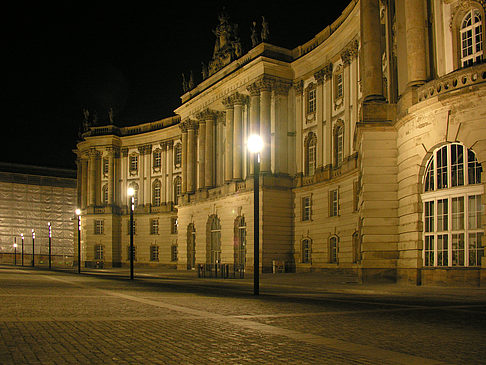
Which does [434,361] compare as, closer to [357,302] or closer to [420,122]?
[357,302]

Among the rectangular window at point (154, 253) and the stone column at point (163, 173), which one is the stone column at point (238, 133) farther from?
the rectangular window at point (154, 253)

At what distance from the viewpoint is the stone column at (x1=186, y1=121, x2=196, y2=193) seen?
6619 cm

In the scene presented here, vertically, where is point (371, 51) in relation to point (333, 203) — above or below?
above

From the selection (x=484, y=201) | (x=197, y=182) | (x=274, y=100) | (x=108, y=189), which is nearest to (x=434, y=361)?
(x=484, y=201)

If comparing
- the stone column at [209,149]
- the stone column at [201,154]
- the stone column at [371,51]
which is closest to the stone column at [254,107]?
the stone column at [209,149]

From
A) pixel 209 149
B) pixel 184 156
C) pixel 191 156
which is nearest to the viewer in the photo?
pixel 209 149

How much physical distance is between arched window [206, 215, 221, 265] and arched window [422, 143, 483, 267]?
120 feet

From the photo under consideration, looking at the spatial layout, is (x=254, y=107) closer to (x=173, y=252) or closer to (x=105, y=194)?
(x=173, y=252)

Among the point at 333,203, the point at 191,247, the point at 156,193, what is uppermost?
the point at 156,193

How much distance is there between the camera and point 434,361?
787 centimetres

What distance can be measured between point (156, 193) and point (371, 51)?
54.7 metres

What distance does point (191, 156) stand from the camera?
67.1 meters

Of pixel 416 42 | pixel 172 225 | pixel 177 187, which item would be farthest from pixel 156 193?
pixel 416 42

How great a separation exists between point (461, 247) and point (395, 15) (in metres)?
13.2
